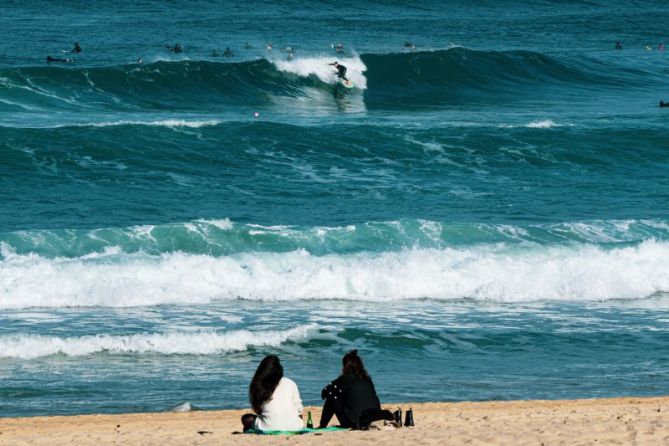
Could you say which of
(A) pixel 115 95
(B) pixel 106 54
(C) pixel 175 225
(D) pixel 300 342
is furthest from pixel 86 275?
(B) pixel 106 54

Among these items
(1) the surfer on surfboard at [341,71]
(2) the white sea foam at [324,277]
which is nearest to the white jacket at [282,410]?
(2) the white sea foam at [324,277]

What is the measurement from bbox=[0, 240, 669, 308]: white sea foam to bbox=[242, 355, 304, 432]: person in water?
8734mm

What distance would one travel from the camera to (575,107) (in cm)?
3903

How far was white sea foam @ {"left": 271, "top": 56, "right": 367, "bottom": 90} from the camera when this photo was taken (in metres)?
42.6

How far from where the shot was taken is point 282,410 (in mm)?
10734

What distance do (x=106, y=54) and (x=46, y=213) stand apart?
22475 mm

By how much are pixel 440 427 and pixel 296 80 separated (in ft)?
103

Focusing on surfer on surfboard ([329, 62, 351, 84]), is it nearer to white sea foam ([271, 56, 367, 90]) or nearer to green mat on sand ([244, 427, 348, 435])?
white sea foam ([271, 56, 367, 90])

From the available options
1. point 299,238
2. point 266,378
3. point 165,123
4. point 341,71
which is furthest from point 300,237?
point 341,71

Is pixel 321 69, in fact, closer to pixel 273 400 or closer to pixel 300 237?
pixel 300 237

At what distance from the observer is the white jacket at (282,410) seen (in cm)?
1066

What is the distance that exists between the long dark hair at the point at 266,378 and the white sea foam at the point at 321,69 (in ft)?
106

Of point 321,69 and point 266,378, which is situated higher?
point 321,69

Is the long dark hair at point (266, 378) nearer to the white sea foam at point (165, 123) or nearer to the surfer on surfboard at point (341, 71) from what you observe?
the white sea foam at point (165, 123)
